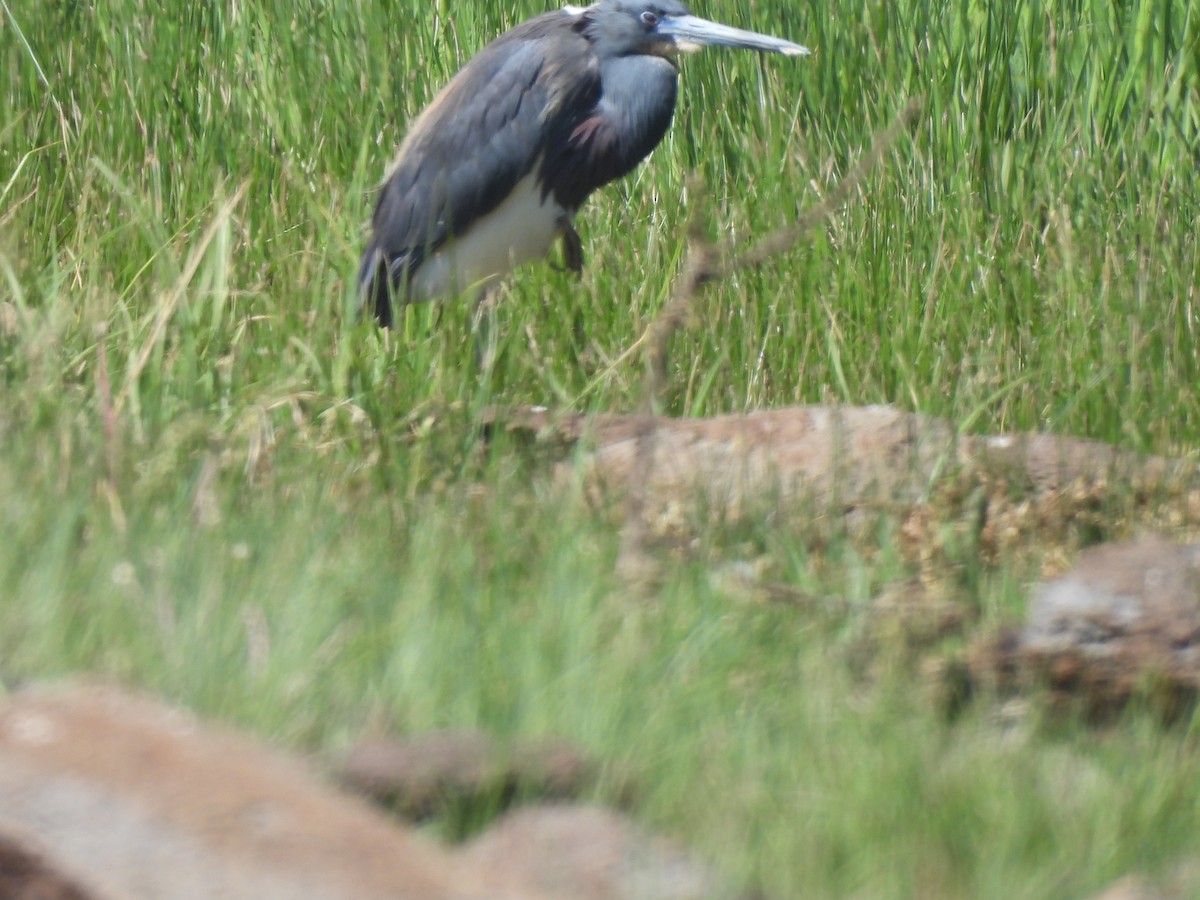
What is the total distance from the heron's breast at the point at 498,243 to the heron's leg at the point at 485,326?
0.32ft

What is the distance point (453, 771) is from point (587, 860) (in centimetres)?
20

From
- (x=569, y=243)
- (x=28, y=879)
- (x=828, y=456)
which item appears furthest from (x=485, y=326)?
(x=28, y=879)

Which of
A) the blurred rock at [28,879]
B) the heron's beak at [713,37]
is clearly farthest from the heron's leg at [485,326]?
the blurred rock at [28,879]

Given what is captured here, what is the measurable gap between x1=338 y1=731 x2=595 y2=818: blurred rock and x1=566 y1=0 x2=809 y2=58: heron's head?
11.9 ft

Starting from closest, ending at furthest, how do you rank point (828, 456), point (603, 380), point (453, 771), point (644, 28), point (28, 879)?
point (28, 879) < point (453, 771) < point (828, 456) < point (603, 380) < point (644, 28)

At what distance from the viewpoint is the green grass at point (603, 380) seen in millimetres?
1970

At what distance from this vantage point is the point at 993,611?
2586 millimetres

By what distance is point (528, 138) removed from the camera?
5.04 meters

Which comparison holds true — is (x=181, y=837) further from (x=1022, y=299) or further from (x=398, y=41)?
(x=398, y=41)

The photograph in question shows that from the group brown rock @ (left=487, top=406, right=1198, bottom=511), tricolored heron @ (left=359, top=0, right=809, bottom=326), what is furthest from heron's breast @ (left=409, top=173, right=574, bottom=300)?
brown rock @ (left=487, top=406, right=1198, bottom=511)

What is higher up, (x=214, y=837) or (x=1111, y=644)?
(x=214, y=837)

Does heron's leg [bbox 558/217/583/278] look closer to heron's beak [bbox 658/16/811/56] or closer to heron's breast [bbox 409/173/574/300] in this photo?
heron's breast [bbox 409/173/574/300]

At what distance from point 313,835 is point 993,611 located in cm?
140

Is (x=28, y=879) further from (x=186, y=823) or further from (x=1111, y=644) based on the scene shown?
(x=1111, y=644)
